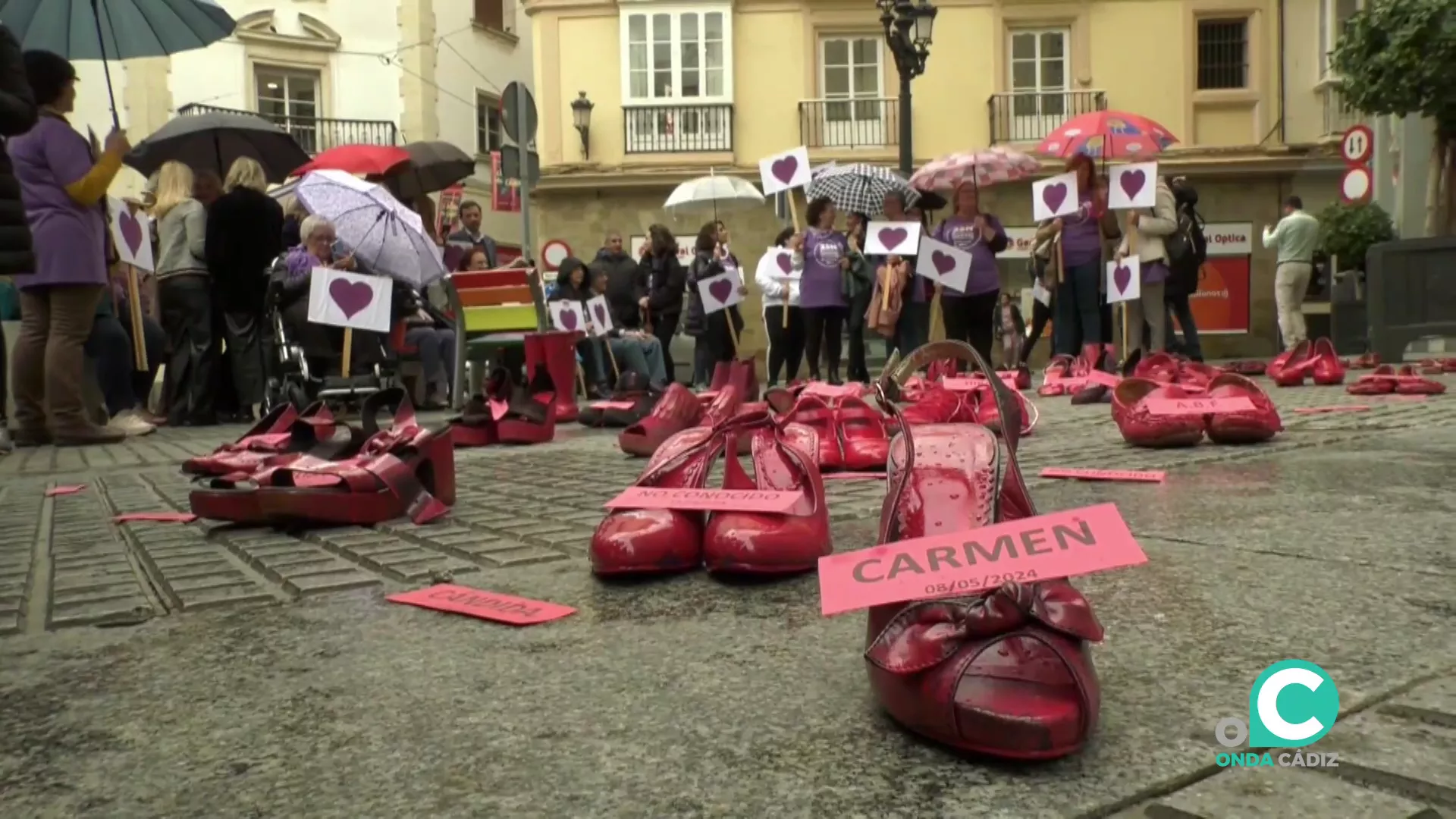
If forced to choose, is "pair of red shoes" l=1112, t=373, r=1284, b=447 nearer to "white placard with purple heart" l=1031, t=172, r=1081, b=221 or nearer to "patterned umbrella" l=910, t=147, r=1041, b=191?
"white placard with purple heart" l=1031, t=172, r=1081, b=221

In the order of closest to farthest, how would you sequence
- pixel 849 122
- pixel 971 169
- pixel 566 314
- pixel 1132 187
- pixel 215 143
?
pixel 1132 187
pixel 566 314
pixel 215 143
pixel 971 169
pixel 849 122

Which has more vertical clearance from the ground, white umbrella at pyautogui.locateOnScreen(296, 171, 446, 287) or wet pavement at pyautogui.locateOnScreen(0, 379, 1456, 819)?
white umbrella at pyautogui.locateOnScreen(296, 171, 446, 287)

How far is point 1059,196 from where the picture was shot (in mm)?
8492

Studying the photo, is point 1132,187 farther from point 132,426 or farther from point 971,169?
point 132,426

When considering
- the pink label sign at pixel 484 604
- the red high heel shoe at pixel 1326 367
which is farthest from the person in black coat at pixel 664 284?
the pink label sign at pixel 484 604

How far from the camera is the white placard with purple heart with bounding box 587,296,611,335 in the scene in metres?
9.64

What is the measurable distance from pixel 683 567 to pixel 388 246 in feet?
20.1

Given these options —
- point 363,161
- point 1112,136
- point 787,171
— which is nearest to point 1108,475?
point 787,171

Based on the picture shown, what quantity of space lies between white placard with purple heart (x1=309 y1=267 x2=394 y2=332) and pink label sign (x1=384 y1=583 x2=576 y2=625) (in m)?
5.22

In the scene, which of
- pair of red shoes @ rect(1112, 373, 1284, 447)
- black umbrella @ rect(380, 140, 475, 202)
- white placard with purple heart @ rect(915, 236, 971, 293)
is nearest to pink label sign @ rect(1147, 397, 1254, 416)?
pair of red shoes @ rect(1112, 373, 1284, 447)

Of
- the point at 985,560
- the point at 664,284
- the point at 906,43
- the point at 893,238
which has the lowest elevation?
the point at 985,560

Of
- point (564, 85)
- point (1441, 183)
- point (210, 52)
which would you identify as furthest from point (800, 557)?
point (210, 52)

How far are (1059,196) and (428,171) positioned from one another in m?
5.95

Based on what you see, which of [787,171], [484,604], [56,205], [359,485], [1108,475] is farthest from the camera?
[787,171]
